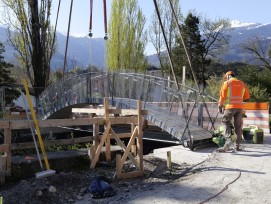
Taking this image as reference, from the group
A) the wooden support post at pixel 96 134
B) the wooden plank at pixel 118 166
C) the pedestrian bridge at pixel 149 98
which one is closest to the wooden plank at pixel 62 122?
the wooden support post at pixel 96 134

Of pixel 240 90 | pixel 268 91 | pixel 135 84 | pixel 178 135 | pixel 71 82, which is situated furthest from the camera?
pixel 268 91

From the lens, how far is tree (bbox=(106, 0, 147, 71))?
41656mm

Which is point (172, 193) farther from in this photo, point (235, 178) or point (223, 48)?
point (223, 48)

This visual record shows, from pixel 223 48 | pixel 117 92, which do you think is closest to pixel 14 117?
pixel 117 92

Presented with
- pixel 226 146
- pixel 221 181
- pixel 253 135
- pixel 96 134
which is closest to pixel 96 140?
pixel 96 134

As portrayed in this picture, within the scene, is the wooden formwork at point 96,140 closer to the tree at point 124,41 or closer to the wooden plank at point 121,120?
the wooden plank at point 121,120

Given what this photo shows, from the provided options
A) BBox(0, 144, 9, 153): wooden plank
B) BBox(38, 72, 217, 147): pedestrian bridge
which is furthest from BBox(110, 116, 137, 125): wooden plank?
BBox(0, 144, 9, 153): wooden plank

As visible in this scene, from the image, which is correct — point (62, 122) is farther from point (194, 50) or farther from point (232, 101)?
point (194, 50)

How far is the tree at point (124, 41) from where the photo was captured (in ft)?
137

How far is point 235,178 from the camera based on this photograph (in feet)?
24.0

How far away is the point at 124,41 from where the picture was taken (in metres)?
41.8

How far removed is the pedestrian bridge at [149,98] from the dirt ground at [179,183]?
1.70 m

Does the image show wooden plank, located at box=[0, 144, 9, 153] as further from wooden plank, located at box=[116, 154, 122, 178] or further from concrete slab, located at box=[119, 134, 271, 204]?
concrete slab, located at box=[119, 134, 271, 204]

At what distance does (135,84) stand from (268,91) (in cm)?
1283
